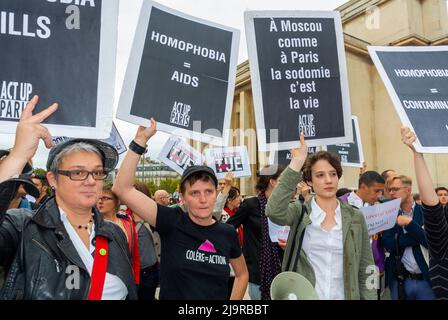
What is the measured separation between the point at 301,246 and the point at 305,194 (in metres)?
3.34

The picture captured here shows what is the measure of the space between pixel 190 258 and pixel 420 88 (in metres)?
2.45

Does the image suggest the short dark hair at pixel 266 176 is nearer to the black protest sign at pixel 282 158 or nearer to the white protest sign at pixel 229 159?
the black protest sign at pixel 282 158

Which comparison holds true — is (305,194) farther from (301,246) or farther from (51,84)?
(51,84)

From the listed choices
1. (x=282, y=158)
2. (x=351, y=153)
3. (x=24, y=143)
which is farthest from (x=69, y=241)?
(x=351, y=153)

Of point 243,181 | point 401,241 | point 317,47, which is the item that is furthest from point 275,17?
point 243,181

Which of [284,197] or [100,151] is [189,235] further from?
[100,151]

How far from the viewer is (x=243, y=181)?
102 feet

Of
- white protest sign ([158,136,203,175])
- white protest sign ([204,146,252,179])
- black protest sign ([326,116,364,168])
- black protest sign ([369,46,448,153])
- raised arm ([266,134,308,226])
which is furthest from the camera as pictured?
black protest sign ([326,116,364,168])

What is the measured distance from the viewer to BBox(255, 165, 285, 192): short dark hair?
162 inches

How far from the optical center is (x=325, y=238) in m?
2.71

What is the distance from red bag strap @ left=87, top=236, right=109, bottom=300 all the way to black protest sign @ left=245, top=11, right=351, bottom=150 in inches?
72.3

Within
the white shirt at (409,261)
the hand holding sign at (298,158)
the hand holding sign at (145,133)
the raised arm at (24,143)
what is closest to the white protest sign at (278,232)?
the hand holding sign at (298,158)

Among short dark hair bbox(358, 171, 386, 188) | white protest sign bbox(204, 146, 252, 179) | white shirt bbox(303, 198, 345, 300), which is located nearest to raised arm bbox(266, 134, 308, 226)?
white shirt bbox(303, 198, 345, 300)

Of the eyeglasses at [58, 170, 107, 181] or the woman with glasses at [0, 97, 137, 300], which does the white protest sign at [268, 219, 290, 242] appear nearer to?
the woman with glasses at [0, 97, 137, 300]
